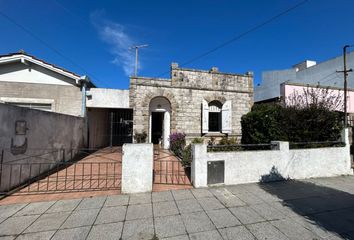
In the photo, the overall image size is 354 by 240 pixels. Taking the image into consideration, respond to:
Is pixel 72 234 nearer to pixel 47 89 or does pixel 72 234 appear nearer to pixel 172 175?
pixel 172 175

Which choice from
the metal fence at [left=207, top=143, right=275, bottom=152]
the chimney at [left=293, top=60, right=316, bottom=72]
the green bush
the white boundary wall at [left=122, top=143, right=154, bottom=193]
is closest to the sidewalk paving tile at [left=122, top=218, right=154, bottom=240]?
the white boundary wall at [left=122, top=143, right=154, bottom=193]

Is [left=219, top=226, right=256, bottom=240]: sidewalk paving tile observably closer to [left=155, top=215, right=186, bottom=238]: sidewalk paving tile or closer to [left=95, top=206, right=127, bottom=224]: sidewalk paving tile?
[left=155, top=215, right=186, bottom=238]: sidewalk paving tile

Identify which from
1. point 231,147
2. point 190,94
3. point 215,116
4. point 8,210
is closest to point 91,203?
point 8,210

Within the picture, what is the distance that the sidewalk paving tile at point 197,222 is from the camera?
118 inches

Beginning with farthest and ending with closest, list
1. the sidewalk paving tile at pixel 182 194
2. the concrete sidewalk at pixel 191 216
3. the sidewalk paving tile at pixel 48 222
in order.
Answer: the sidewalk paving tile at pixel 182 194, the sidewalk paving tile at pixel 48 222, the concrete sidewalk at pixel 191 216

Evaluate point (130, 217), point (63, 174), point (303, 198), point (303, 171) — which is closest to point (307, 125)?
point (303, 171)

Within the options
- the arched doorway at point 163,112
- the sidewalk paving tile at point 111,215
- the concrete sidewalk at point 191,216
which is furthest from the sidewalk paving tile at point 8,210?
the arched doorway at point 163,112

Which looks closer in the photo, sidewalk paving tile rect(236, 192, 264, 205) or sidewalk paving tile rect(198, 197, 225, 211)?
sidewalk paving tile rect(198, 197, 225, 211)

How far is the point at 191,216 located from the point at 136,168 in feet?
6.10

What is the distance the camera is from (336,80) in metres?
16.2

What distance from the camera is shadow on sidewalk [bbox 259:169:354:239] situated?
3.16 m

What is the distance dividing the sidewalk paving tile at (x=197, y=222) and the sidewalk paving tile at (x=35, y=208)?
2953 millimetres

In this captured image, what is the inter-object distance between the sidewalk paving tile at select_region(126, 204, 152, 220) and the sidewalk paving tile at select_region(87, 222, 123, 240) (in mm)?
304

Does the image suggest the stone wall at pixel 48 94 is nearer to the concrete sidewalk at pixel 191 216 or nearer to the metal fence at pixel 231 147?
the concrete sidewalk at pixel 191 216
